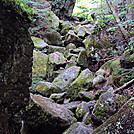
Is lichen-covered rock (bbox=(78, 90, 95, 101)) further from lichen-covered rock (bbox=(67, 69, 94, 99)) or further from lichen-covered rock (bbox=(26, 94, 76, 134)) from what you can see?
lichen-covered rock (bbox=(26, 94, 76, 134))

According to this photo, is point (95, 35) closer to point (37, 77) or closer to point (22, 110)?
point (37, 77)

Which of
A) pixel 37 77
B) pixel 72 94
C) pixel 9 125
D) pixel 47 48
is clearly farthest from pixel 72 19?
pixel 9 125

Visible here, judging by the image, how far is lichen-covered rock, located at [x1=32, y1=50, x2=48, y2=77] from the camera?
748cm

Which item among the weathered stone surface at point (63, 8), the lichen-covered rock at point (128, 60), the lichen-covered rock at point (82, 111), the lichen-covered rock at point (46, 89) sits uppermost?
the weathered stone surface at point (63, 8)

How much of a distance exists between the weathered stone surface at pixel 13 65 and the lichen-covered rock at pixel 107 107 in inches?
70.3

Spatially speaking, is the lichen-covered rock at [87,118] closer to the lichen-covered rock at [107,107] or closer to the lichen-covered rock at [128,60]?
the lichen-covered rock at [107,107]

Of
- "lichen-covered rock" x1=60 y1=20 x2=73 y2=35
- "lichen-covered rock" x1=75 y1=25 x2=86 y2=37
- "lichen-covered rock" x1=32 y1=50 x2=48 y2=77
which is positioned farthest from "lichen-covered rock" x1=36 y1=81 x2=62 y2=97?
"lichen-covered rock" x1=60 y1=20 x2=73 y2=35

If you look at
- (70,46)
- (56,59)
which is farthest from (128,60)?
(70,46)

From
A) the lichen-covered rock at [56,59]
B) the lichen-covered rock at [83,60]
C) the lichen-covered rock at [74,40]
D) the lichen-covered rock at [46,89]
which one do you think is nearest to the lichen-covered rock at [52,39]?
the lichen-covered rock at [74,40]

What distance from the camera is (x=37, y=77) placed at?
733 cm

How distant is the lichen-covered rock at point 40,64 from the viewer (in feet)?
24.5

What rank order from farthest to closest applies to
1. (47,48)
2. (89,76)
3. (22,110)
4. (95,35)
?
(47,48) < (95,35) < (89,76) < (22,110)

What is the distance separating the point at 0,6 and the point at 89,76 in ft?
17.4

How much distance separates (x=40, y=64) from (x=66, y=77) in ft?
5.17
